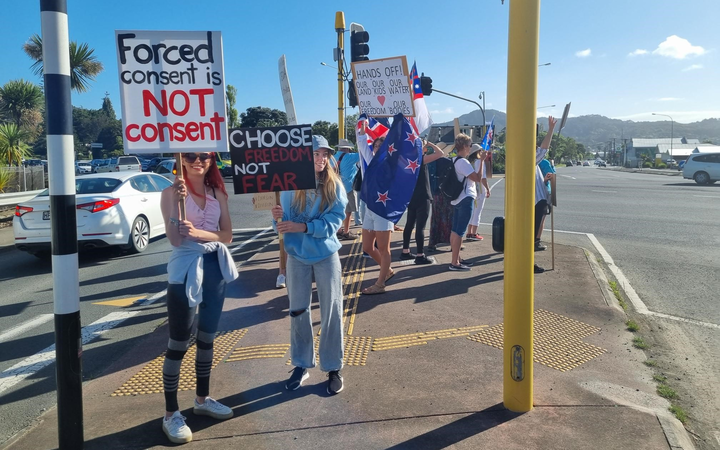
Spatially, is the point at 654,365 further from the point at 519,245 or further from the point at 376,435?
the point at 376,435

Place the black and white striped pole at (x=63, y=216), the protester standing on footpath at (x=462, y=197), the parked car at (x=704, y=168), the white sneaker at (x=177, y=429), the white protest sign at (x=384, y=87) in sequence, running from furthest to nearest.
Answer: the parked car at (x=704, y=168) → the protester standing on footpath at (x=462, y=197) → the white protest sign at (x=384, y=87) → the white sneaker at (x=177, y=429) → the black and white striped pole at (x=63, y=216)

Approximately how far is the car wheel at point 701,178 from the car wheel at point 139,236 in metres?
30.3

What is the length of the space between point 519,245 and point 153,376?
3.10 meters

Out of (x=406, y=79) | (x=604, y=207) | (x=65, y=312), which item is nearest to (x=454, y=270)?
(x=406, y=79)

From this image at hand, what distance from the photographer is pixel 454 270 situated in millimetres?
7895

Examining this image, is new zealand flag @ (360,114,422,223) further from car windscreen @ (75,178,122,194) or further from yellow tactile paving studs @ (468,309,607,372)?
car windscreen @ (75,178,122,194)

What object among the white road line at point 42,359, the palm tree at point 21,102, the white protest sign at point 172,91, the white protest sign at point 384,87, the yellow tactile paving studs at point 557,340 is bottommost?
the white road line at point 42,359

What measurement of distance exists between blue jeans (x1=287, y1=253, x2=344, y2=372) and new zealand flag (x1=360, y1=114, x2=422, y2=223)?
2.34m

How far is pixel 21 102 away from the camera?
89.8 ft

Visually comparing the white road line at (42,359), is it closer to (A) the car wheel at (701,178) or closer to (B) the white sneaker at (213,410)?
(B) the white sneaker at (213,410)

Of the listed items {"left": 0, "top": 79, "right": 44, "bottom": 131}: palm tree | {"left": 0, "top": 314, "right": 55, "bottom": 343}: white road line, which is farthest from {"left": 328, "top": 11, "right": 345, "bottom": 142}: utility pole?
{"left": 0, "top": 79, "right": 44, "bottom": 131}: palm tree

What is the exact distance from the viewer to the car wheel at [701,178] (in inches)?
1168

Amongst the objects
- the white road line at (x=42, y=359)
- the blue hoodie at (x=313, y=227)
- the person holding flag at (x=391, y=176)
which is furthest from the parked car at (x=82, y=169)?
the blue hoodie at (x=313, y=227)

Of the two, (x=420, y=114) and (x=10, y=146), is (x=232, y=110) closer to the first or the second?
(x=10, y=146)
